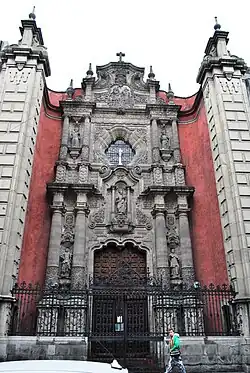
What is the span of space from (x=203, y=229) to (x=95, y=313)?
5244 mm

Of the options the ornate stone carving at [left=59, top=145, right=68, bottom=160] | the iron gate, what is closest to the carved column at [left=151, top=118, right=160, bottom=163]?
the ornate stone carving at [left=59, top=145, right=68, bottom=160]

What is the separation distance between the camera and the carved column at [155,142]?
15.2 m

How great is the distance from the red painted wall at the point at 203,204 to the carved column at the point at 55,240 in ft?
17.2

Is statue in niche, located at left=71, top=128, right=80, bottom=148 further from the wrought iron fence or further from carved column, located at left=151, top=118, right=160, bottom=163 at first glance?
the wrought iron fence

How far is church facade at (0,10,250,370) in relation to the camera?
1068 cm

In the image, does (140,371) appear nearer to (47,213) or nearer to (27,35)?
(47,213)

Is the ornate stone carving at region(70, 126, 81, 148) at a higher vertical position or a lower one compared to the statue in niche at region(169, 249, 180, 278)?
higher

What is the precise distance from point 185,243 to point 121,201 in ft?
10.1

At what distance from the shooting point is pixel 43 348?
870 cm

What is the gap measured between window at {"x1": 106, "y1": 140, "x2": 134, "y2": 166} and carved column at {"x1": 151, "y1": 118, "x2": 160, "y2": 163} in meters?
1.16

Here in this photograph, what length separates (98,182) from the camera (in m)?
14.6

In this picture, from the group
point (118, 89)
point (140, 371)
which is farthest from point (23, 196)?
point (118, 89)

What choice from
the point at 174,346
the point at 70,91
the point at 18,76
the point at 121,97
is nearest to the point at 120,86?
the point at 121,97

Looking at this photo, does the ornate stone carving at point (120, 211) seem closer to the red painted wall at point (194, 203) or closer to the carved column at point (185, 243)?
the carved column at point (185, 243)
